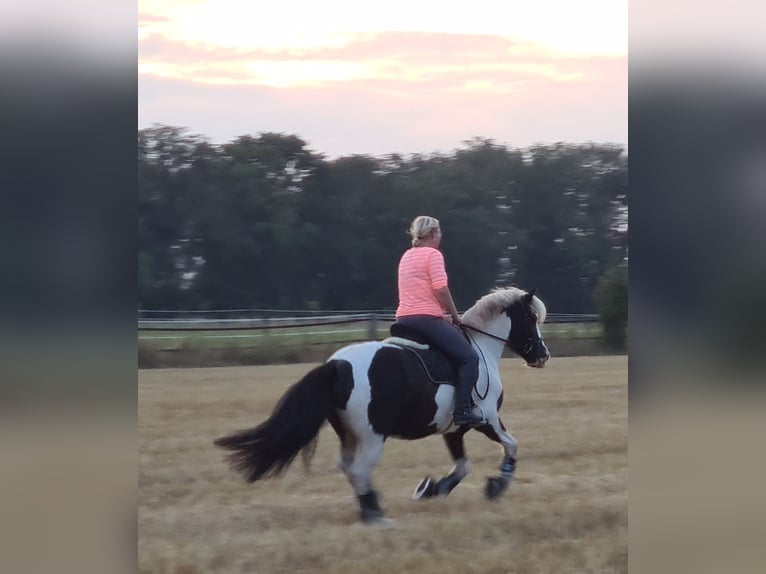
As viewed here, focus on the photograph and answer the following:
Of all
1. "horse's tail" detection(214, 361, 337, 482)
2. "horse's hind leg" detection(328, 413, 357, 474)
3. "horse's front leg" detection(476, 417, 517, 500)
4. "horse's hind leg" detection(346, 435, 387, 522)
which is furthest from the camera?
"horse's front leg" detection(476, 417, 517, 500)

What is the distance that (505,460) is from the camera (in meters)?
6.30

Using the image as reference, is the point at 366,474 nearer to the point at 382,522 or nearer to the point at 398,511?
the point at 382,522

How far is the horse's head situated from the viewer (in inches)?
Result: 259

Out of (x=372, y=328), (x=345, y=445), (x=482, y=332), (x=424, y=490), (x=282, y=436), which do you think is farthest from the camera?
(x=372, y=328)

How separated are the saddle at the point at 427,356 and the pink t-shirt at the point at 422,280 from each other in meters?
0.13

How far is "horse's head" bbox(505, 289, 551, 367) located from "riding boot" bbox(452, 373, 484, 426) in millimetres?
736

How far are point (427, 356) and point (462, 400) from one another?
33 centimetres

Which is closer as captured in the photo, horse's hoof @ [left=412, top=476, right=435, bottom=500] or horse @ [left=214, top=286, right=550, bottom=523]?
horse @ [left=214, top=286, right=550, bottom=523]

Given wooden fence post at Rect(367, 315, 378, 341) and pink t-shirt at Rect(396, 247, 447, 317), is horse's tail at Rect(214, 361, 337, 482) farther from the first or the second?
wooden fence post at Rect(367, 315, 378, 341)

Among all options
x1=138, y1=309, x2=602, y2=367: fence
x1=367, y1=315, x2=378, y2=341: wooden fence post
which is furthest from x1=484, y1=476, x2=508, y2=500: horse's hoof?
x1=367, y1=315, x2=378, y2=341: wooden fence post

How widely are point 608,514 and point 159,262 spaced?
932 centimetres

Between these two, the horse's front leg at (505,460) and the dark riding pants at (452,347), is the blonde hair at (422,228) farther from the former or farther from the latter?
the horse's front leg at (505,460)

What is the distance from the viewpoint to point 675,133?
2936mm

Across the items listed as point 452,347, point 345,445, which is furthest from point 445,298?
point 345,445
